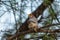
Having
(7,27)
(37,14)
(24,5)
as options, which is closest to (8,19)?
(7,27)

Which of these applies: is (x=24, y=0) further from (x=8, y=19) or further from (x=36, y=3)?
(x=8, y=19)

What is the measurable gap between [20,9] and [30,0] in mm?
178

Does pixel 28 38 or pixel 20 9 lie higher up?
pixel 20 9

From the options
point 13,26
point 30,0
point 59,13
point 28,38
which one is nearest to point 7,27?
point 13,26

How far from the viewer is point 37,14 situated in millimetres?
1797

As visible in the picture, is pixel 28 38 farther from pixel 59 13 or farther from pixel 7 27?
pixel 59 13

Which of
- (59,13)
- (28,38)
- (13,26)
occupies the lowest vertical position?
(28,38)

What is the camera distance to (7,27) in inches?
82.1

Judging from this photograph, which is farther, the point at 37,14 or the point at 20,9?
the point at 20,9

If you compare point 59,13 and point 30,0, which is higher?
point 30,0

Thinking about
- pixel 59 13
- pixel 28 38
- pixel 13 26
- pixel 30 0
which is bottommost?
pixel 28 38

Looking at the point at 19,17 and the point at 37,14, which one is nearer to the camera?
the point at 37,14

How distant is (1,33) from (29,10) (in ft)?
1.30

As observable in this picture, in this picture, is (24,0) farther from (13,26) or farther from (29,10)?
(13,26)
